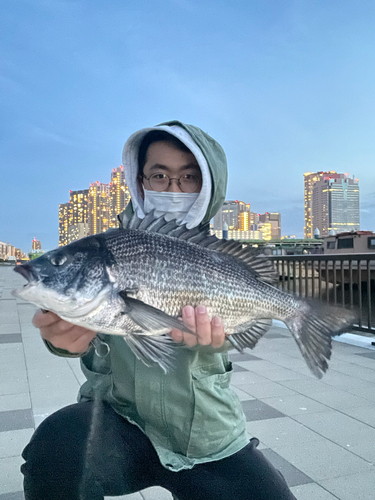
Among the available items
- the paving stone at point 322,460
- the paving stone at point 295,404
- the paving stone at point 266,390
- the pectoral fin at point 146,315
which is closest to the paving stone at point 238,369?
the paving stone at point 266,390

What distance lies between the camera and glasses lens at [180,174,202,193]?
7.53 feet

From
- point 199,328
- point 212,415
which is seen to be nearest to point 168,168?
point 199,328

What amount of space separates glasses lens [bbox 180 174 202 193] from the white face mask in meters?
0.08

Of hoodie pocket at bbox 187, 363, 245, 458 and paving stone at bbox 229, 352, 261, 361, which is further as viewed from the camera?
paving stone at bbox 229, 352, 261, 361

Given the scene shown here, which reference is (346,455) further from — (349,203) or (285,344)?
(349,203)

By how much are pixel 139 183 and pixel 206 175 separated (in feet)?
1.65

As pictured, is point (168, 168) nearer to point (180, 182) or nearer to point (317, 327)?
point (180, 182)

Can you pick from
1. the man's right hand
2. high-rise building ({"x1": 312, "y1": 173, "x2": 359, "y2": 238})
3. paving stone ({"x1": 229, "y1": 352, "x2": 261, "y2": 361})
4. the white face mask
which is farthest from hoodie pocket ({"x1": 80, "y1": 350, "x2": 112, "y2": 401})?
high-rise building ({"x1": 312, "y1": 173, "x2": 359, "y2": 238})

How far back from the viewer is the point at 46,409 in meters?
3.85

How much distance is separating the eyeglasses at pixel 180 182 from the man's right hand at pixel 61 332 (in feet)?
3.04

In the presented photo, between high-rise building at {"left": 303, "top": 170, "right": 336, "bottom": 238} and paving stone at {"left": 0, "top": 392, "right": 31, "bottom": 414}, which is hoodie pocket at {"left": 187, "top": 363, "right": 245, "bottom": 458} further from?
high-rise building at {"left": 303, "top": 170, "right": 336, "bottom": 238}

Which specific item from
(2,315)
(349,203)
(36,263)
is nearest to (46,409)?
(36,263)

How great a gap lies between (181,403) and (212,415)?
146mm

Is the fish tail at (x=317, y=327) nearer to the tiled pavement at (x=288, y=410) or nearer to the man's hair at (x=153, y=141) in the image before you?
the man's hair at (x=153, y=141)
